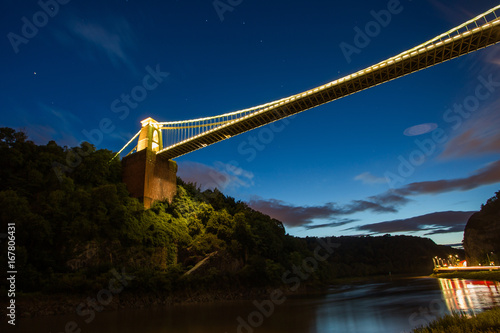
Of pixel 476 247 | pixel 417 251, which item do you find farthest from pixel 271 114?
pixel 417 251

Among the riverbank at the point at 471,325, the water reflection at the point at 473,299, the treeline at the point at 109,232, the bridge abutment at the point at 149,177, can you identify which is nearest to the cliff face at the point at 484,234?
the water reflection at the point at 473,299

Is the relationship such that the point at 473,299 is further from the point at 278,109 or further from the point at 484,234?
the point at 484,234

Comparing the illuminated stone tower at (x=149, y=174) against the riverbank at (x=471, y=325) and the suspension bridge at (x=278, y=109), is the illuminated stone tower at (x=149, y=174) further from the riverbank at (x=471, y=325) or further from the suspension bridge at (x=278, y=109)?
the riverbank at (x=471, y=325)

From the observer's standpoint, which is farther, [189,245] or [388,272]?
[388,272]

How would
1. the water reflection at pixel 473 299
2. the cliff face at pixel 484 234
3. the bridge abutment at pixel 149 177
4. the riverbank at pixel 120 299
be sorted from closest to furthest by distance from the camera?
the water reflection at pixel 473 299, the riverbank at pixel 120 299, the bridge abutment at pixel 149 177, the cliff face at pixel 484 234

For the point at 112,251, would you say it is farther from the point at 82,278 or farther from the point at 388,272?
the point at 388,272

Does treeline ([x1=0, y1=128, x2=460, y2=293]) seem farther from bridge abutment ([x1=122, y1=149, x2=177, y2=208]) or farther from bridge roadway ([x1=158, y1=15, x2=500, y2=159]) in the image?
bridge roadway ([x1=158, y1=15, x2=500, y2=159])
